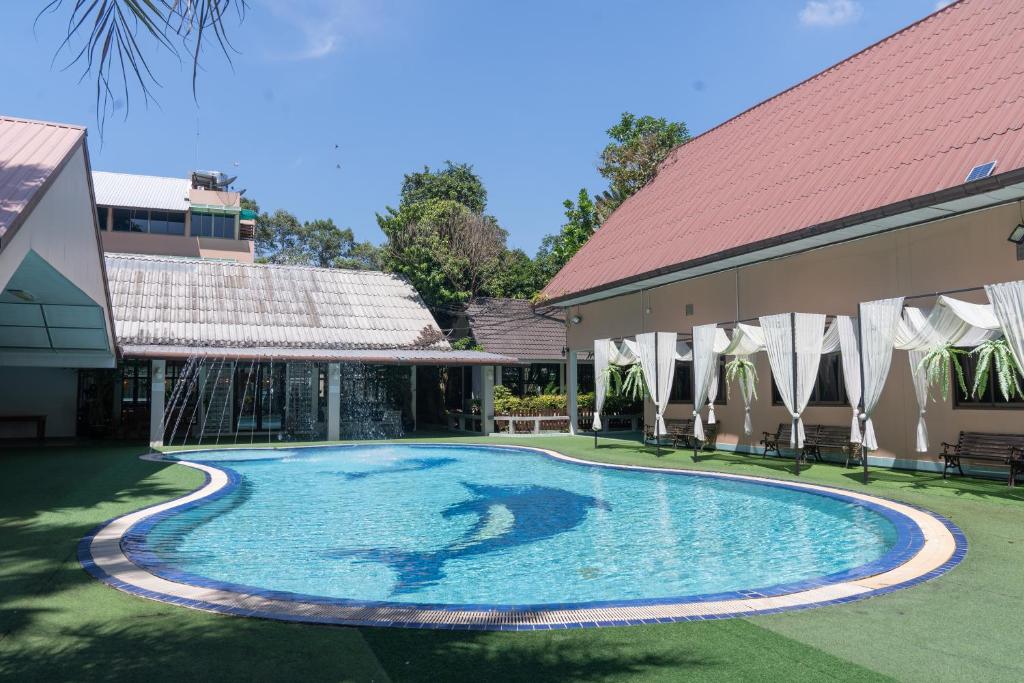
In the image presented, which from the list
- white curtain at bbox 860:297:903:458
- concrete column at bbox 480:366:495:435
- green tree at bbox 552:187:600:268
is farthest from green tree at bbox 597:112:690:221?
white curtain at bbox 860:297:903:458

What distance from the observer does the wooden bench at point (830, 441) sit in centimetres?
1265

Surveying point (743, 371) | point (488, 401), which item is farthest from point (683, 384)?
point (488, 401)

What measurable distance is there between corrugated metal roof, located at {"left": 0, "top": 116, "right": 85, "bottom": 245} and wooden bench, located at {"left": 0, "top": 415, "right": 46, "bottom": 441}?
12.2 meters

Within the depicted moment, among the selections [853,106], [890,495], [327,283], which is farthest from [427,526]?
[327,283]

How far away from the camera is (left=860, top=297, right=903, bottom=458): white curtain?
32.9ft

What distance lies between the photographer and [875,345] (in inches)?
400

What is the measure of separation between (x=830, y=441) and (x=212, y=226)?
135 feet

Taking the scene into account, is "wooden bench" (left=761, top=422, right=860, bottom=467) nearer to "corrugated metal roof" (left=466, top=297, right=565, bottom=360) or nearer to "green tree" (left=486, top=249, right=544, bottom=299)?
"corrugated metal roof" (left=466, top=297, right=565, bottom=360)

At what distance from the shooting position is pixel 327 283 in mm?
24000

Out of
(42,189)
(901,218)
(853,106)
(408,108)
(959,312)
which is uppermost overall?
(408,108)

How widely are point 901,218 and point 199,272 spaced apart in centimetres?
2060

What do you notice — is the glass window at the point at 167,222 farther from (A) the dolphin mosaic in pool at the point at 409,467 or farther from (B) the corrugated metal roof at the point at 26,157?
(B) the corrugated metal roof at the point at 26,157

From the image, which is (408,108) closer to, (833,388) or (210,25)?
(833,388)

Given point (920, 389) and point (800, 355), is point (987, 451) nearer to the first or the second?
point (920, 389)
